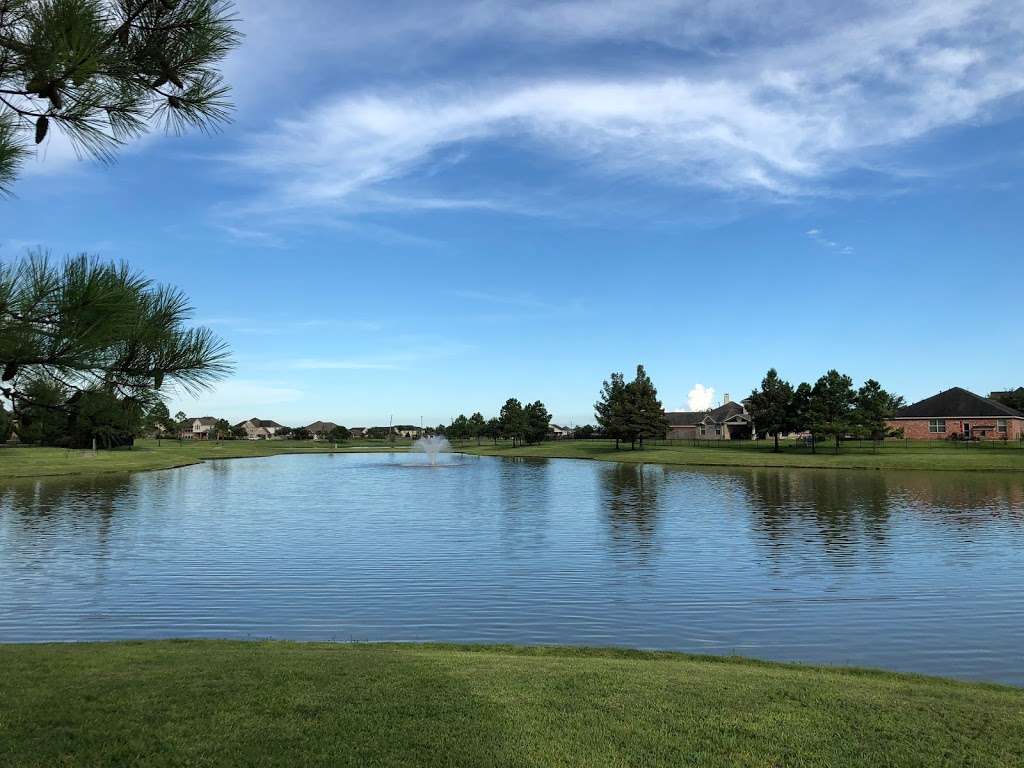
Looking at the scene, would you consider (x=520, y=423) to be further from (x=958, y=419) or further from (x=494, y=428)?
(x=958, y=419)

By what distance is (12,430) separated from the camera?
614cm

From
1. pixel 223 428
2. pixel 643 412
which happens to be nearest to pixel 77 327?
pixel 643 412

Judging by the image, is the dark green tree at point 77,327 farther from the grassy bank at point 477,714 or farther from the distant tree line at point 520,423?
the distant tree line at point 520,423

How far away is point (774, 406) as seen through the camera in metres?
76.4

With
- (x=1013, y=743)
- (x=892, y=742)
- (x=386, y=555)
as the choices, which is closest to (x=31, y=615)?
(x=386, y=555)

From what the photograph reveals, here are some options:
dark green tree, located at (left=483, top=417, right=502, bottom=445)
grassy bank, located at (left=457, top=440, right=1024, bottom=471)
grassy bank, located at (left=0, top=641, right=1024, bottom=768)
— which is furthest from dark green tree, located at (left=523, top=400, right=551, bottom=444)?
grassy bank, located at (left=0, top=641, right=1024, bottom=768)

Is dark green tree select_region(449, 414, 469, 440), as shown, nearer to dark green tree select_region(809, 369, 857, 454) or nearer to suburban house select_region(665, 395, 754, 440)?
suburban house select_region(665, 395, 754, 440)

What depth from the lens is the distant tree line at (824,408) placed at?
70.9 meters

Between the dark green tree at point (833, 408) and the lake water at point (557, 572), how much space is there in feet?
107

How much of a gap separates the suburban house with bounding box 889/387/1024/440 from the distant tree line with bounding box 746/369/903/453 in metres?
7.56

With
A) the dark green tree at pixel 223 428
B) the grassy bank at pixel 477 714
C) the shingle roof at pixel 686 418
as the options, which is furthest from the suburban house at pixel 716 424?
the dark green tree at pixel 223 428

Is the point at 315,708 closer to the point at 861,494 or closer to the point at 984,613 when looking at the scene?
the point at 984,613

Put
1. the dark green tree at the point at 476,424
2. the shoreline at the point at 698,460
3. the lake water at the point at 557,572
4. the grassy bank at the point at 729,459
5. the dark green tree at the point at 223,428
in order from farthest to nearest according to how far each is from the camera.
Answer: the dark green tree at the point at 223,428 < the dark green tree at the point at 476,424 < the grassy bank at the point at 729,459 < the shoreline at the point at 698,460 < the lake water at the point at 557,572

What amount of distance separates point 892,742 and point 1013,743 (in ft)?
3.70
